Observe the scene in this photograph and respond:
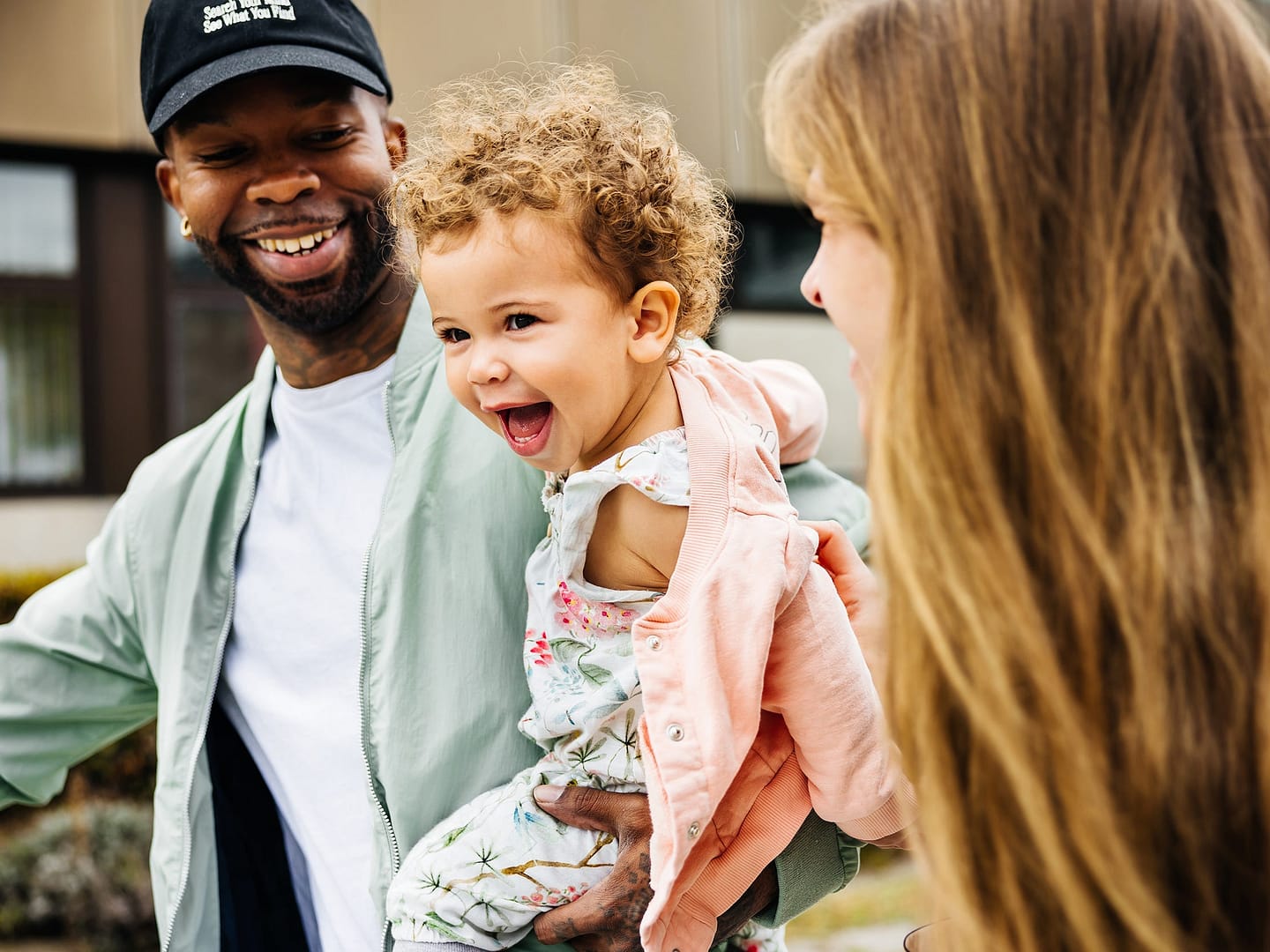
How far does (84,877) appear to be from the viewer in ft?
20.1

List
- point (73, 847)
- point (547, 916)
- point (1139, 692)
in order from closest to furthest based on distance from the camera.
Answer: point (1139, 692)
point (547, 916)
point (73, 847)

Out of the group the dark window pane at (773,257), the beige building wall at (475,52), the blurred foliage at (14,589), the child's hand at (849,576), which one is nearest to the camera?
the child's hand at (849,576)

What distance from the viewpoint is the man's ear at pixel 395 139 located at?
8.54ft

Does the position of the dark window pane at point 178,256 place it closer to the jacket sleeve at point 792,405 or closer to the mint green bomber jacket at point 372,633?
the mint green bomber jacket at point 372,633

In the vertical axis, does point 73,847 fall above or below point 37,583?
below

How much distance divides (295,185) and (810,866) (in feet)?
5.18

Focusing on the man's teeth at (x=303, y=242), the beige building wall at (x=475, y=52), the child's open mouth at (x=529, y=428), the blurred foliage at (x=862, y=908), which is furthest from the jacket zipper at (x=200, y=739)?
the blurred foliage at (x=862, y=908)

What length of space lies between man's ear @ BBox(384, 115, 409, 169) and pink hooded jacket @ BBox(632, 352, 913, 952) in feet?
3.60

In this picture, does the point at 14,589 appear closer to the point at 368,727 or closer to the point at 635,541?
the point at 368,727

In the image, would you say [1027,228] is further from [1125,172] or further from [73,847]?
[73,847]

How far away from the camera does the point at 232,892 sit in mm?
2471

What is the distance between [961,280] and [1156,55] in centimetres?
26

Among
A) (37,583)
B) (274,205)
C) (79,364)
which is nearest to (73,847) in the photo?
(37,583)

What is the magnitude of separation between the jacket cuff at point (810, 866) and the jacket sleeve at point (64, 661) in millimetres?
1481
